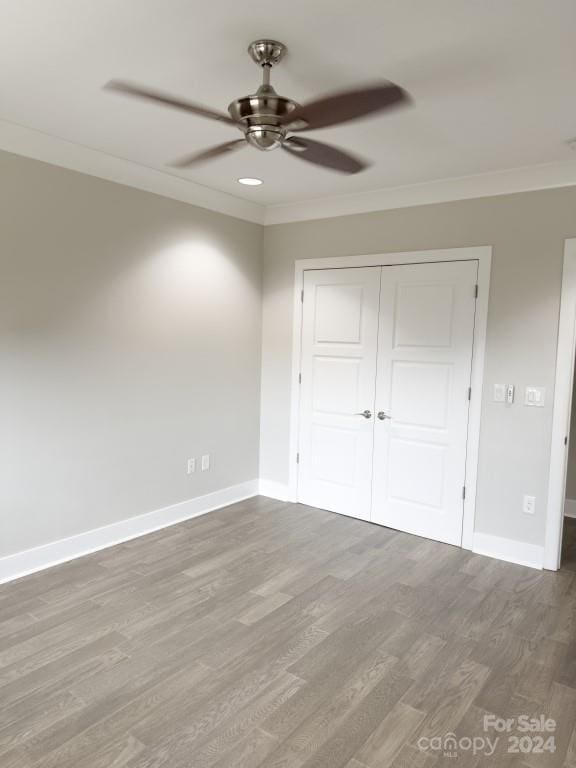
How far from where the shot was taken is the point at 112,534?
3754 millimetres

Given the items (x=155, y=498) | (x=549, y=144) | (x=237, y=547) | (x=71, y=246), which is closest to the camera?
(x=549, y=144)

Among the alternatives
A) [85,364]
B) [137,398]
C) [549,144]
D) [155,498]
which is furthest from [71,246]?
[549,144]

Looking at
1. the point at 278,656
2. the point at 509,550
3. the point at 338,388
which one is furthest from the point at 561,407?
the point at 278,656

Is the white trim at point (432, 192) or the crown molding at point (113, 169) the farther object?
the white trim at point (432, 192)

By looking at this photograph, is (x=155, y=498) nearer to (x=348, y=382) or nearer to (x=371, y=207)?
(x=348, y=382)

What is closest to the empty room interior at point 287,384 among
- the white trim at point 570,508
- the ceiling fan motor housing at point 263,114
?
the ceiling fan motor housing at point 263,114

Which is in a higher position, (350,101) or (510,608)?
(350,101)

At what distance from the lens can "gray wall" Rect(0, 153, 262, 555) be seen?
3.16 metres

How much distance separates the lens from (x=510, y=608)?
3051 mm

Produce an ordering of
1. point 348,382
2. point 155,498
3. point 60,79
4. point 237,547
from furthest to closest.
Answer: point 348,382, point 155,498, point 237,547, point 60,79

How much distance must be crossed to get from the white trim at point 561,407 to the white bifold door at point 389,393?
0.57 m

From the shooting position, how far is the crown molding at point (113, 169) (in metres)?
3.05

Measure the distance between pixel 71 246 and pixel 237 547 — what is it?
2.27m

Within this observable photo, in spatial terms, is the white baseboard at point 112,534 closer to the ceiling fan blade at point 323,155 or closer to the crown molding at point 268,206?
the crown molding at point 268,206
